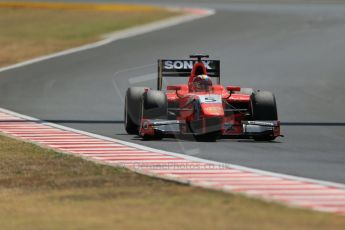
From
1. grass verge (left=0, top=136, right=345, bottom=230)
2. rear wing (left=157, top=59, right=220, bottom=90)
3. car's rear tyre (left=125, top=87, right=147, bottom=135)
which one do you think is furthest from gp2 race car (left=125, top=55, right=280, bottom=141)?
grass verge (left=0, top=136, right=345, bottom=230)

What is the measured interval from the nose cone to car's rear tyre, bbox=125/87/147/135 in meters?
1.84

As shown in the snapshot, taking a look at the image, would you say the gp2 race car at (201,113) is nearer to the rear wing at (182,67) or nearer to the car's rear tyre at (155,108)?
the car's rear tyre at (155,108)

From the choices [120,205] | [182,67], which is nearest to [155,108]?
[182,67]

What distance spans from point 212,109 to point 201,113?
0.78ft

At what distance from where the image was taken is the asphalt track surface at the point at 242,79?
20.7 m

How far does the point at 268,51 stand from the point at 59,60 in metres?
8.17

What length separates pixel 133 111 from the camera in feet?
76.6

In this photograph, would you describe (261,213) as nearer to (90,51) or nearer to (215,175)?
(215,175)

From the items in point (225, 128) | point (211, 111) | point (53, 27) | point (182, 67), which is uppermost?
point (53, 27)

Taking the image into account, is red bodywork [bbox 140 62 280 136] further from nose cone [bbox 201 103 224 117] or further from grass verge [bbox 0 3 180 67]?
grass verge [bbox 0 3 180 67]

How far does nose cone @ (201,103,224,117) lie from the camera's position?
21.8 meters

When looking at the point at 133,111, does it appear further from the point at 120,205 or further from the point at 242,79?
the point at 242,79

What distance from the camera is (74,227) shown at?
12.6 meters

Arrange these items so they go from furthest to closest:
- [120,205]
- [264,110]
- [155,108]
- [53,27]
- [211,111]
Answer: [53,27] < [264,110] < [155,108] < [211,111] < [120,205]
